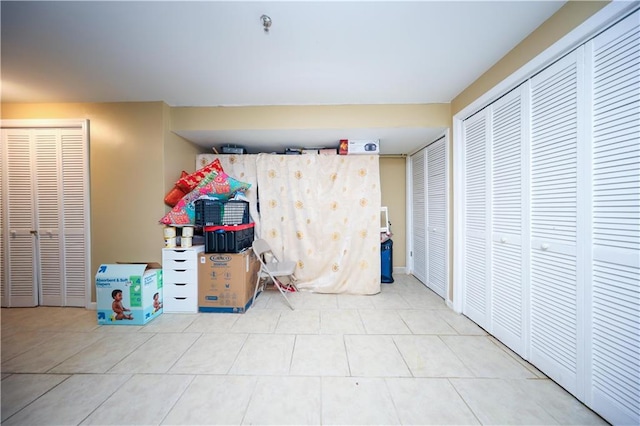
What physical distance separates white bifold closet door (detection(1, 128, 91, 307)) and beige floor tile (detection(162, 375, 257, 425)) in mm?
2419

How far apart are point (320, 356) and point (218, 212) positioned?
197cm

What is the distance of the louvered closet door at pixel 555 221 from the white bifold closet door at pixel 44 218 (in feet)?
15.2

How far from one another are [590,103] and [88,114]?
4716mm

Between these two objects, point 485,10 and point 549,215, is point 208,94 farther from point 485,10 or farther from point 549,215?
point 549,215

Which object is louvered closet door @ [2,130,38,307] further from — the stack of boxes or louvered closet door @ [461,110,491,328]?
louvered closet door @ [461,110,491,328]

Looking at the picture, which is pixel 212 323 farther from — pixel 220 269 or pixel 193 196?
pixel 193 196

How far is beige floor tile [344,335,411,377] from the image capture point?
158cm

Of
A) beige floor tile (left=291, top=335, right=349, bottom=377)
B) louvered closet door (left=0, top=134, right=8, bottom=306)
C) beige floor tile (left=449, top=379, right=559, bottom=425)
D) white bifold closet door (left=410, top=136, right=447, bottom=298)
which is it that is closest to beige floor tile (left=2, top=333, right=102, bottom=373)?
louvered closet door (left=0, top=134, right=8, bottom=306)

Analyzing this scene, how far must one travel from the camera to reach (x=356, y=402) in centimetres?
133

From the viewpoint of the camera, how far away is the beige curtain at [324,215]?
310 cm

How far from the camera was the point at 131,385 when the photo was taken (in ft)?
4.85

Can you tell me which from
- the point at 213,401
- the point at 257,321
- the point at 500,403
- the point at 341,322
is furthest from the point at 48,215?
the point at 500,403

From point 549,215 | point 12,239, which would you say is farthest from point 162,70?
point 549,215

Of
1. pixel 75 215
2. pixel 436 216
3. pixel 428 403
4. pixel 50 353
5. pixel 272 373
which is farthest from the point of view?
pixel 436 216
